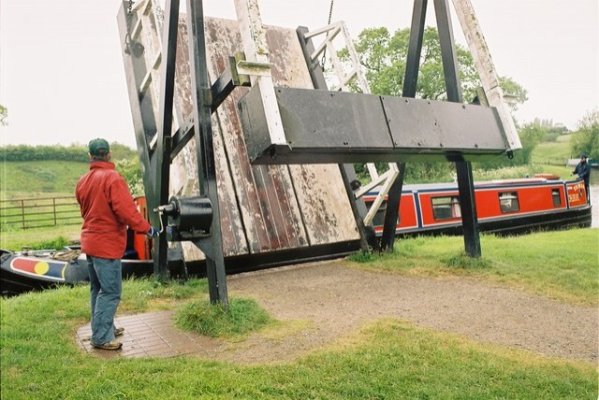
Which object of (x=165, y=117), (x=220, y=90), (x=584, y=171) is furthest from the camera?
(x=584, y=171)

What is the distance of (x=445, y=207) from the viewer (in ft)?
37.7

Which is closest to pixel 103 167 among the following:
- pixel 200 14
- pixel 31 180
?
pixel 200 14

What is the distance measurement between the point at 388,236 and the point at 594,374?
456 centimetres

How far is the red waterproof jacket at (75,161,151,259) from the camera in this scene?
352 cm

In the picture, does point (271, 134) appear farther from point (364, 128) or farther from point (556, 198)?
point (556, 198)

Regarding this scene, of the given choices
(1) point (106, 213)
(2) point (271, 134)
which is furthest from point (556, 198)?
(1) point (106, 213)

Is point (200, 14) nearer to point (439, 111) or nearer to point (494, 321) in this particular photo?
point (439, 111)

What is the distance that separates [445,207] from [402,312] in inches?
301

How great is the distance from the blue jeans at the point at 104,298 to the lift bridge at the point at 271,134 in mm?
670

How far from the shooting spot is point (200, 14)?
4465 millimetres

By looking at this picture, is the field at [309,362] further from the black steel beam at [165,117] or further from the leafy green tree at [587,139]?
the leafy green tree at [587,139]

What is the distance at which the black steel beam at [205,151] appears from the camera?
4.22m

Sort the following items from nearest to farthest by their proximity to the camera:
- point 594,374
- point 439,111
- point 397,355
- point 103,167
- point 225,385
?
point 225,385 < point 594,374 < point 397,355 < point 103,167 < point 439,111

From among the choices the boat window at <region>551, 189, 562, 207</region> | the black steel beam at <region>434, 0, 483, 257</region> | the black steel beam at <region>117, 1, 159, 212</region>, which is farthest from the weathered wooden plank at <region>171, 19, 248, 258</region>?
the boat window at <region>551, 189, 562, 207</region>
